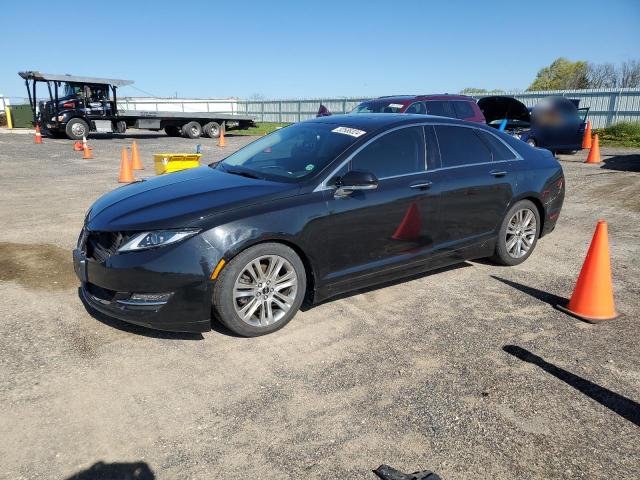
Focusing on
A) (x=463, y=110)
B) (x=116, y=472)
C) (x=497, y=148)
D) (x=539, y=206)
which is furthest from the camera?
(x=463, y=110)

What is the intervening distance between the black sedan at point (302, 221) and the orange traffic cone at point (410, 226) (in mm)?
13

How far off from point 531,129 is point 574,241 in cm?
866

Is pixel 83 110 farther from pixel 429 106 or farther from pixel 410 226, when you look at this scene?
pixel 410 226

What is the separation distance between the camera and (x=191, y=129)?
81.1 feet

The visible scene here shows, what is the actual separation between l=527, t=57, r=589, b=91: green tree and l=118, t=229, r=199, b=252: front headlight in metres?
68.4

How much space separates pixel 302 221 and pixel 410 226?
1.09m

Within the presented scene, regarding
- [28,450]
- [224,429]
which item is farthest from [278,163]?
[28,450]

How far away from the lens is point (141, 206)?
378 centimetres

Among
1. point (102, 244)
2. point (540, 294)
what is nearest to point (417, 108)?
point (540, 294)

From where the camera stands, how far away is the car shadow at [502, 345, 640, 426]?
9.57 ft

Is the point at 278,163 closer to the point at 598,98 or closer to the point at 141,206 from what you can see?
the point at 141,206

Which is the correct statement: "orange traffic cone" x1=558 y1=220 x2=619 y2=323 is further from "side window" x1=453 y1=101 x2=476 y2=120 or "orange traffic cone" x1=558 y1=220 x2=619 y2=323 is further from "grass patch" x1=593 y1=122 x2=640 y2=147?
"grass patch" x1=593 y1=122 x2=640 y2=147

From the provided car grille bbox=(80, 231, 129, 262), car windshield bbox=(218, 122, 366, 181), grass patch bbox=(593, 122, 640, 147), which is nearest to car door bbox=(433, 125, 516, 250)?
car windshield bbox=(218, 122, 366, 181)

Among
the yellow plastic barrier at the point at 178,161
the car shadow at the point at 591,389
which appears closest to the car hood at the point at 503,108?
the yellow plastic barrier at the point at 178,161
